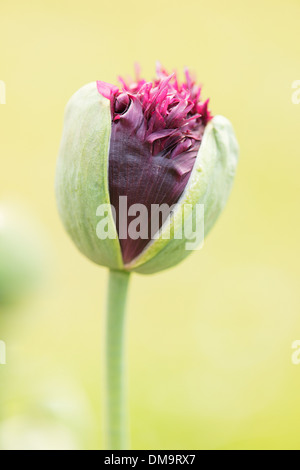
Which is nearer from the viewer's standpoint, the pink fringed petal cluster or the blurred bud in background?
the pink fringed petal cluster

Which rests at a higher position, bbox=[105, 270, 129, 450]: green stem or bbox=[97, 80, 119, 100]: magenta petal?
bbox=[97, 80, 119, 100]: magenta petal

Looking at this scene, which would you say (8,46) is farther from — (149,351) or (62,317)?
(149,351)

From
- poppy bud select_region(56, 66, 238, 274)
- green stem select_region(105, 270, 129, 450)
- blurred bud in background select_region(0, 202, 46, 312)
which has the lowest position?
green stem select_region(105, 270, 129, 450)

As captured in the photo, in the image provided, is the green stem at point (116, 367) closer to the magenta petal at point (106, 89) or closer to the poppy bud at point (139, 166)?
the poppy bud at point (139, 166)

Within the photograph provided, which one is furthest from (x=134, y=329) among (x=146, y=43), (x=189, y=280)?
(x=146, y=43)

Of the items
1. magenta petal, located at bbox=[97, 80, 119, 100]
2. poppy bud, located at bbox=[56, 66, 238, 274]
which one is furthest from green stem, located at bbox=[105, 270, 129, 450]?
magenta petal, located at bbox=[97, 80, 119, 100]

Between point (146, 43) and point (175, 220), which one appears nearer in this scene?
point (175, 220)

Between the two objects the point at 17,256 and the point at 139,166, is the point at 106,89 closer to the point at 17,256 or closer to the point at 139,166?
the point at 139,166

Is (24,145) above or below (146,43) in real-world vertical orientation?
below

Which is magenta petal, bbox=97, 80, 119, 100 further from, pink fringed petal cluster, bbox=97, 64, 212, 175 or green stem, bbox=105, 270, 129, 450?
green stem, bbox=105, 270, 129, 450
